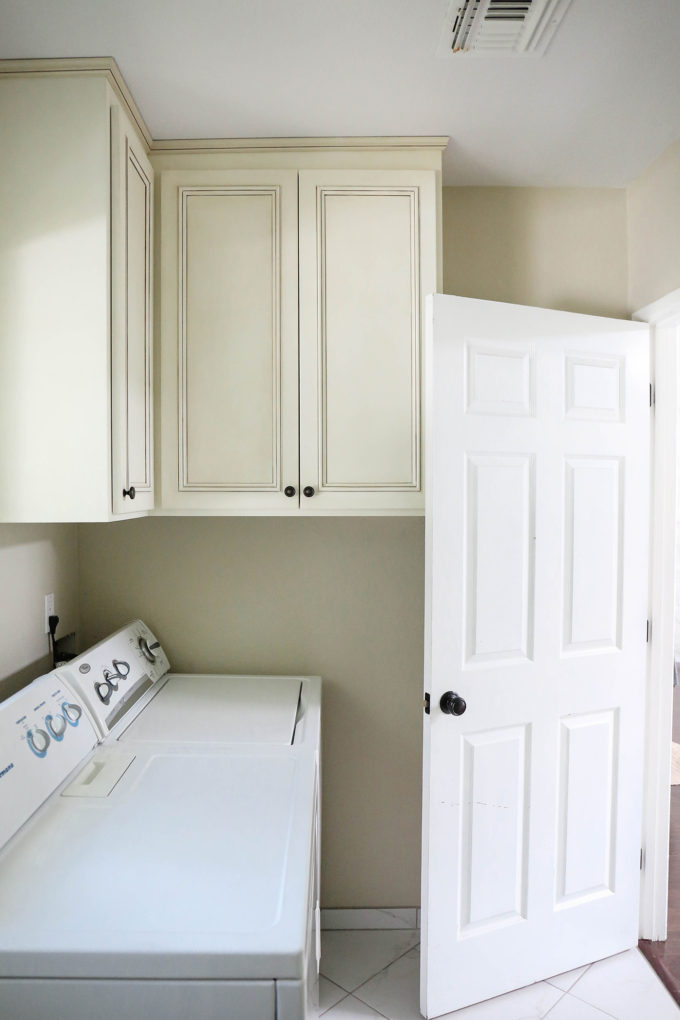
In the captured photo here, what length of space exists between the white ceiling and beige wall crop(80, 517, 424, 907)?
1.15 meters

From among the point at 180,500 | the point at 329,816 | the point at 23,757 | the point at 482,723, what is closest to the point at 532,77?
the point at 180,500

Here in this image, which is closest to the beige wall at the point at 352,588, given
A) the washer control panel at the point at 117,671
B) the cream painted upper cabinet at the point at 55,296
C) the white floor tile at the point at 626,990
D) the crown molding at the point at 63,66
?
the washer control panel at the point at 117,671

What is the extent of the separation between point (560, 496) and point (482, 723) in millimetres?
677

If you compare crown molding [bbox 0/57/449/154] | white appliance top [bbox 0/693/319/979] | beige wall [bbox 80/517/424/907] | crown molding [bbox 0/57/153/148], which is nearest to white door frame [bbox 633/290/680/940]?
beige wall [bbox 80/517/424/907]

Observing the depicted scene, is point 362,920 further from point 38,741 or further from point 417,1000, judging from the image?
point 38,741

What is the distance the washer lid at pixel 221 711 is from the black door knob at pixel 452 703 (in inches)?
15.7

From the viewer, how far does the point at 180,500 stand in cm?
180

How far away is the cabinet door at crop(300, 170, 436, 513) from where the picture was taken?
1.79 metres

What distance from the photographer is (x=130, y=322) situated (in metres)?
1.58

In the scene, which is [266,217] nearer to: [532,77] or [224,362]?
[224,362]

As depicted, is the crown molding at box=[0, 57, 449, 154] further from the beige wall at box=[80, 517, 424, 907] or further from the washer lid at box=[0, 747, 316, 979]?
the washer lid at box=[0, 747, 316, 979]

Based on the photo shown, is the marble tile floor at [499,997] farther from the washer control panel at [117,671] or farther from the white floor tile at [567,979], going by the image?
the washer control panel at [117,671]

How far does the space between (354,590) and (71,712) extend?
983 millimetres

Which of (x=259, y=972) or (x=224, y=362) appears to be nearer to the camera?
(x=259, y=972)
